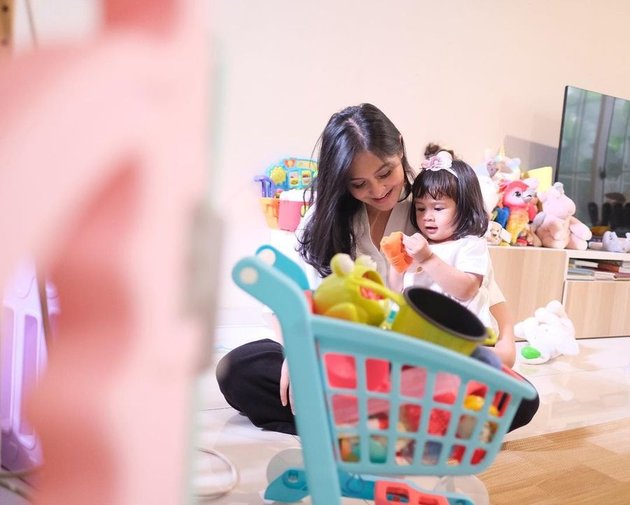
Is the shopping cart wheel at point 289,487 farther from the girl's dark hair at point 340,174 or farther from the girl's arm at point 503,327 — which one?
the girl's arm at point 503,327

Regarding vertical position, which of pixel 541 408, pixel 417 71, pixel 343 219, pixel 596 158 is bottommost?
pixel 541 408

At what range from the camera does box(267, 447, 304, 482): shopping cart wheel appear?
0.83 meters

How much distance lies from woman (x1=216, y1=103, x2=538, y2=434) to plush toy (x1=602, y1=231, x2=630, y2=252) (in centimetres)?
160

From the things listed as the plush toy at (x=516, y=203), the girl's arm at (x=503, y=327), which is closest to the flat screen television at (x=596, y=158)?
the plush toy at (x=516, y=203)

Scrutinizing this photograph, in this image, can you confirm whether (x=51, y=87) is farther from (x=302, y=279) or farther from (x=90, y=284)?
(x=302, y=279)

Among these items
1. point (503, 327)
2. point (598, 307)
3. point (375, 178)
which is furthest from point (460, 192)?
point (598, 307)

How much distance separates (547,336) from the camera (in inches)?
69.3

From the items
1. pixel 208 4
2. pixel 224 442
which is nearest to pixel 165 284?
pixel 208 4

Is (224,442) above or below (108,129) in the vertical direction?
below

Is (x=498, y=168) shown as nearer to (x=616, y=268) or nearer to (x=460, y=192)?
(x=616, y=268)

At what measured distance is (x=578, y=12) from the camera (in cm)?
264

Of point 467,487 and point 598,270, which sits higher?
point 598,270

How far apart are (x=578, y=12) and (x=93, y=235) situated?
9.96 ft

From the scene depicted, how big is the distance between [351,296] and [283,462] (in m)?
0.52
